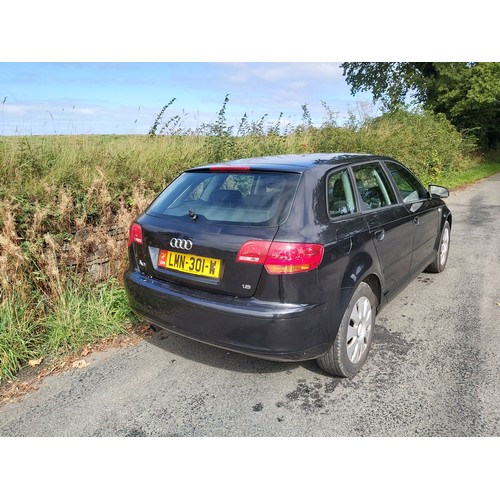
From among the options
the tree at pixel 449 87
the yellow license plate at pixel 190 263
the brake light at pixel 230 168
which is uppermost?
the tree at pixel 449 87

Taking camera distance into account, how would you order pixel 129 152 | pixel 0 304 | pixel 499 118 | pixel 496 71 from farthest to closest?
pixel 499 118
pixel 496 71
pixel 129 152
pixel 0 304

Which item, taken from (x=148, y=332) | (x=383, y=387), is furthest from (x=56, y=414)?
(x=383, y=387)

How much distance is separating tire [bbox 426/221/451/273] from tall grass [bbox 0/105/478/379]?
3.75m

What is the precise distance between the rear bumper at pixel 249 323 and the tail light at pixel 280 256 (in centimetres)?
23

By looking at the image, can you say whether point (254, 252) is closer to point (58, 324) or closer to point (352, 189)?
point (352, 189)

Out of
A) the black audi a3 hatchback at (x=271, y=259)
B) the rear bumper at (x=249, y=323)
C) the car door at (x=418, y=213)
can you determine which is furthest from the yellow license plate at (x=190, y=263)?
the car door at (x=418, y=213)

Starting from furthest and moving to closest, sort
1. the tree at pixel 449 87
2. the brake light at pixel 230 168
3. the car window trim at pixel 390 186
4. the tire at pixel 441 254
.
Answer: the tree at pixel 449 87
the tire at pixel 441 254
the car window trim at pixel 390 186
the brake light at pixel 230 168

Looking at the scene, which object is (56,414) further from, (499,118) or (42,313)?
(499,118)

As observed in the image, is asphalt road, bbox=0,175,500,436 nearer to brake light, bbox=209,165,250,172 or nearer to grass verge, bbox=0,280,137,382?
grass verge, bbox=0,280,137,382

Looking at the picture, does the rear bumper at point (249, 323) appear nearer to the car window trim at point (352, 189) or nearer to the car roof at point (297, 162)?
the car window trim at point (352, 189)

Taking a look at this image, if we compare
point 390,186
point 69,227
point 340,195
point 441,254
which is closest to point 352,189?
point 340,195

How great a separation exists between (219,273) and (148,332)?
61.2 inches

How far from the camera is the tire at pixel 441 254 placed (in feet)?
17.0

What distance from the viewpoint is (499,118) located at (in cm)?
3180
